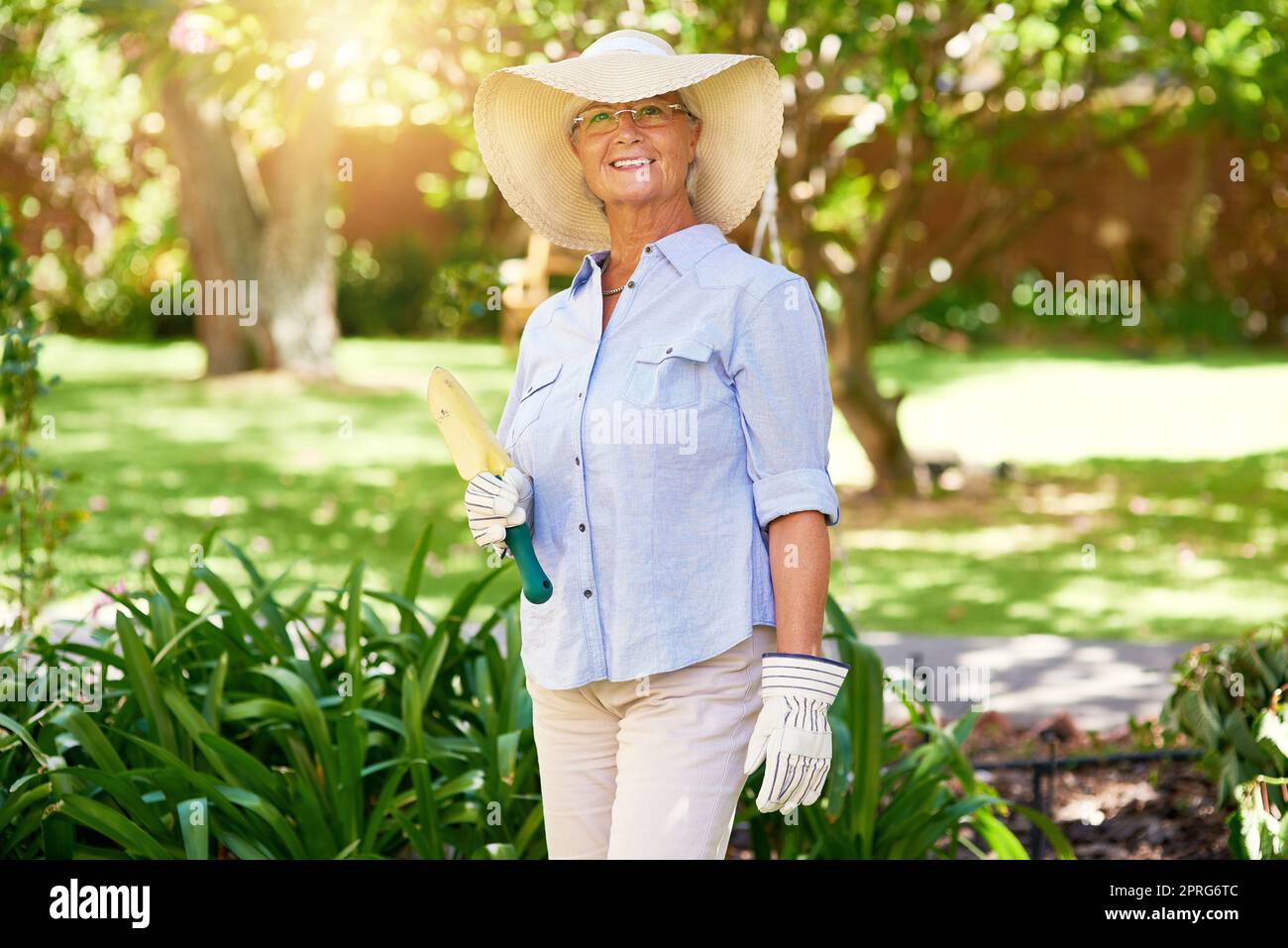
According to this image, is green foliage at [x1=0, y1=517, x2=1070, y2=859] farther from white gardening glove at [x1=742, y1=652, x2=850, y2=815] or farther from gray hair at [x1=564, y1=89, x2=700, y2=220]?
gray hair at [x1=564, y1=89, x2=700, y2=220]

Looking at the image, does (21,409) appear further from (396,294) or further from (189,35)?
(396,294)

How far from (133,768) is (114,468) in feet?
23.6

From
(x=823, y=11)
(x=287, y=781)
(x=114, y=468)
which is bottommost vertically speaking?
(x=287, y=781)

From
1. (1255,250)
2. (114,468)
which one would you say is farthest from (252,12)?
(1255,250)

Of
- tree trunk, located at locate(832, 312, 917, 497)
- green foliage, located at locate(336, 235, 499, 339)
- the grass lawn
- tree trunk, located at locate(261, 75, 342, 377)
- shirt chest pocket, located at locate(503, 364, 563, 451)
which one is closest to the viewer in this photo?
shirt chest pocket, located at locate(503, 364, 563, 451)

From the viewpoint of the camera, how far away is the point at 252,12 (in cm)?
557

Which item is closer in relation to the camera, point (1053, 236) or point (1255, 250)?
point (1255, 250)

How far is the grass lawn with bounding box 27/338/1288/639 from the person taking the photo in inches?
282

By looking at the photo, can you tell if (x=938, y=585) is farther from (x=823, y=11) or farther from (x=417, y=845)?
(x=417, y=845)

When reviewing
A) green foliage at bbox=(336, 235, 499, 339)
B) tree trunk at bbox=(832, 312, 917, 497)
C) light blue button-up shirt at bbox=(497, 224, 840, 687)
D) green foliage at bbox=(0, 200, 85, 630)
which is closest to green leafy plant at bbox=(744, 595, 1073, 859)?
light blue button-up shirt at bbox=(497, 224, 840, 687)

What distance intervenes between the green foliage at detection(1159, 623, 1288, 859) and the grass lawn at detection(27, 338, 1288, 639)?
1.21 metres
